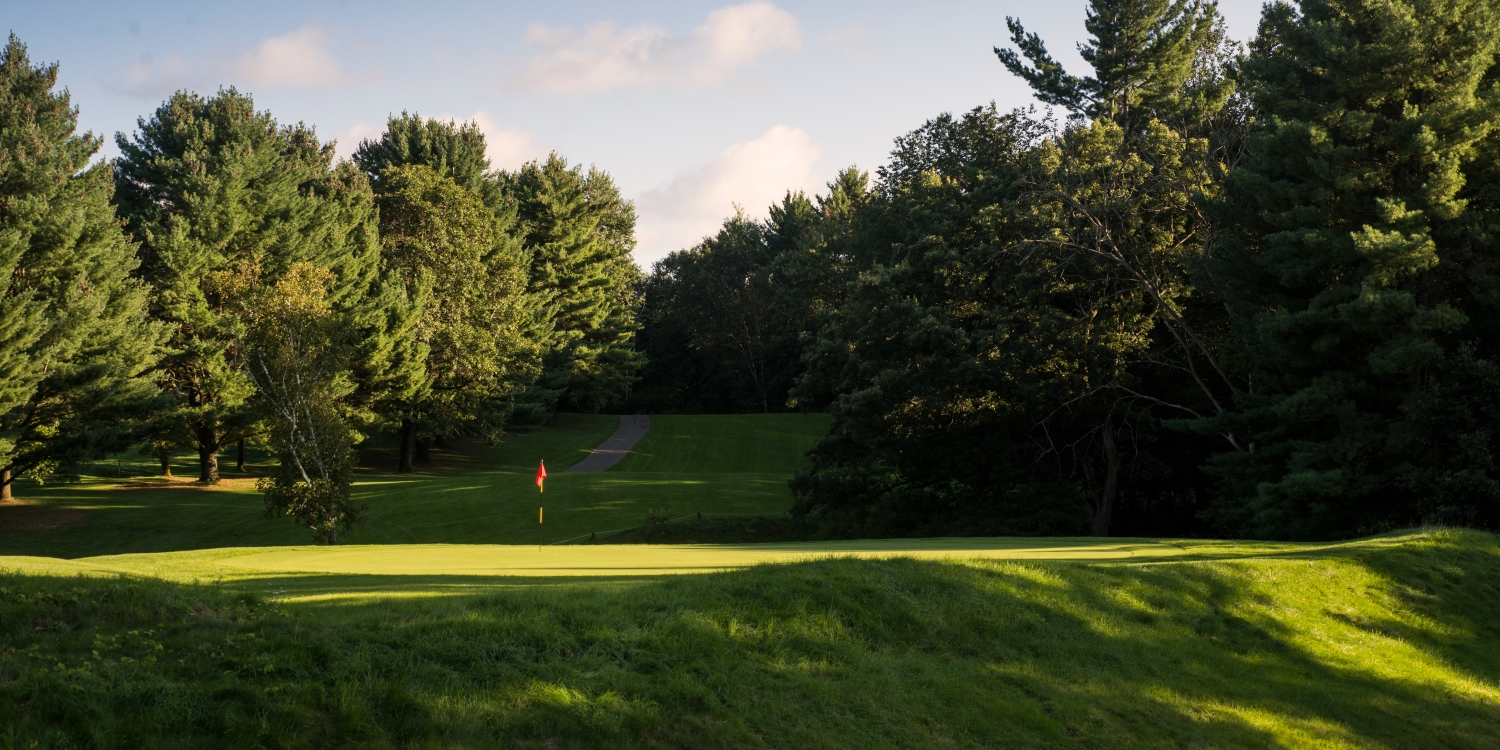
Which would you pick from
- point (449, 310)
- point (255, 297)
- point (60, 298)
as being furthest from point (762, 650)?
point (449, 310)

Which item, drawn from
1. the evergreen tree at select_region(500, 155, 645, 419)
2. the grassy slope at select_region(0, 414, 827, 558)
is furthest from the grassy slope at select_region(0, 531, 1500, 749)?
the evergreen tree at select_region(500, 155, 645, 419)

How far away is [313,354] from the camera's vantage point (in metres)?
28.2

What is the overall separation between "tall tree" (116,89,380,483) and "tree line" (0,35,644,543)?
0.34ft

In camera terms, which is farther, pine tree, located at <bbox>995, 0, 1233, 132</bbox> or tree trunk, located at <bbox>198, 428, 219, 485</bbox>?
tree trunk, located at <bbox>198, 428, 219, 485</bbox>

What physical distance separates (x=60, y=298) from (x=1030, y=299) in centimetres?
3324

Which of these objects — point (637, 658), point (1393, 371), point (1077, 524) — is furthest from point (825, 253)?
point (637, 658)

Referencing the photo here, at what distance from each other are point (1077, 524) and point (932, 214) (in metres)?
11.8

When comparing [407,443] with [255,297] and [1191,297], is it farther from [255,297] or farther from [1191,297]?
[1191,297]

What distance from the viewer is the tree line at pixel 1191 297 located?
76.5ft

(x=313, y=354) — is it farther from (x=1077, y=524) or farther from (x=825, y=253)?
(x=825, y=253)

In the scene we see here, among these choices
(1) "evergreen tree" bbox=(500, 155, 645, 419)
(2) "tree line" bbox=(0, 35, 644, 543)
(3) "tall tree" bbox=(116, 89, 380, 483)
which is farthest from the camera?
(1) "evergreen tree" bbox=(500, 155, 645, 419)

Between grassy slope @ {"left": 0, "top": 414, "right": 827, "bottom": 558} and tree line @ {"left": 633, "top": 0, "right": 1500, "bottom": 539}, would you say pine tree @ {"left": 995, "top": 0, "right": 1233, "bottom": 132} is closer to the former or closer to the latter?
tree line @ {"left": 633, "top": 0, "right": 1500, "bottom": 539}

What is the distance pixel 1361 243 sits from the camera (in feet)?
72.9

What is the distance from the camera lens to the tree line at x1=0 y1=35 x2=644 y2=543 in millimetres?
28953
